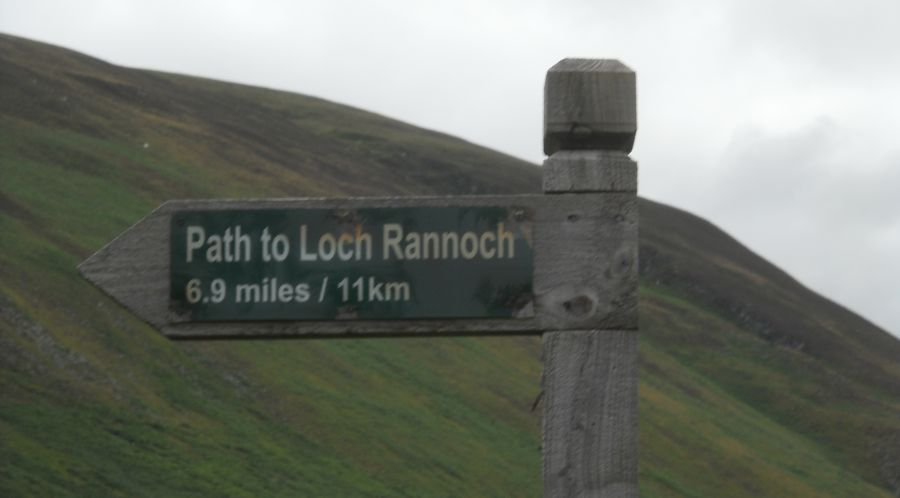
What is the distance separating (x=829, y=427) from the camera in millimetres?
76375

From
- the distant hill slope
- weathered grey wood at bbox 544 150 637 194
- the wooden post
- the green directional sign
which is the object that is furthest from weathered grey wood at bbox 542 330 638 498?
the distant hill slope

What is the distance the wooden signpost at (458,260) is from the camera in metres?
4.25

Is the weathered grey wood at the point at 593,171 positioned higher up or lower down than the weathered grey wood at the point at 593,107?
lower down

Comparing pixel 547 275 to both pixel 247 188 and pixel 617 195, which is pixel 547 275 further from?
pixel 247 188

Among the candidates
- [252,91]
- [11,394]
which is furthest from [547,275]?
[252,91]

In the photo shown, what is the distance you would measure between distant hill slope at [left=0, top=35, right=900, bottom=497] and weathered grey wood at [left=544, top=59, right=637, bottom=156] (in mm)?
24049

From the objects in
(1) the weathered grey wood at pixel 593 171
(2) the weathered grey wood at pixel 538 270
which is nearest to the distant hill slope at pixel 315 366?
(2) the weathered grey wood at pixel 538 270

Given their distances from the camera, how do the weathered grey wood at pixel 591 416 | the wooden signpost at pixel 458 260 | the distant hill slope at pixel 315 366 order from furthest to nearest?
1. the distant hill slope at pixel 315 366
2. the wooden signpost at pixel 458 260
3. the weathered grey wood at pixel 591 416

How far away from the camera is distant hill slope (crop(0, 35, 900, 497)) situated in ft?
113

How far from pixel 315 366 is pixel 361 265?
4194 cm

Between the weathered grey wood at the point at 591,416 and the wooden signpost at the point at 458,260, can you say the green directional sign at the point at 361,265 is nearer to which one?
the wooden signpost at the point at 458,260

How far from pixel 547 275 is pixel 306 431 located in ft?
120

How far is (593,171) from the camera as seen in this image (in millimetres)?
4270

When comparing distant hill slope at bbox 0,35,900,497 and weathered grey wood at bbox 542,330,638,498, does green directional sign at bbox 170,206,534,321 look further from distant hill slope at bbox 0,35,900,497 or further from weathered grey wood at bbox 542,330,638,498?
distant hill slope at bbox 0,35,900,497
